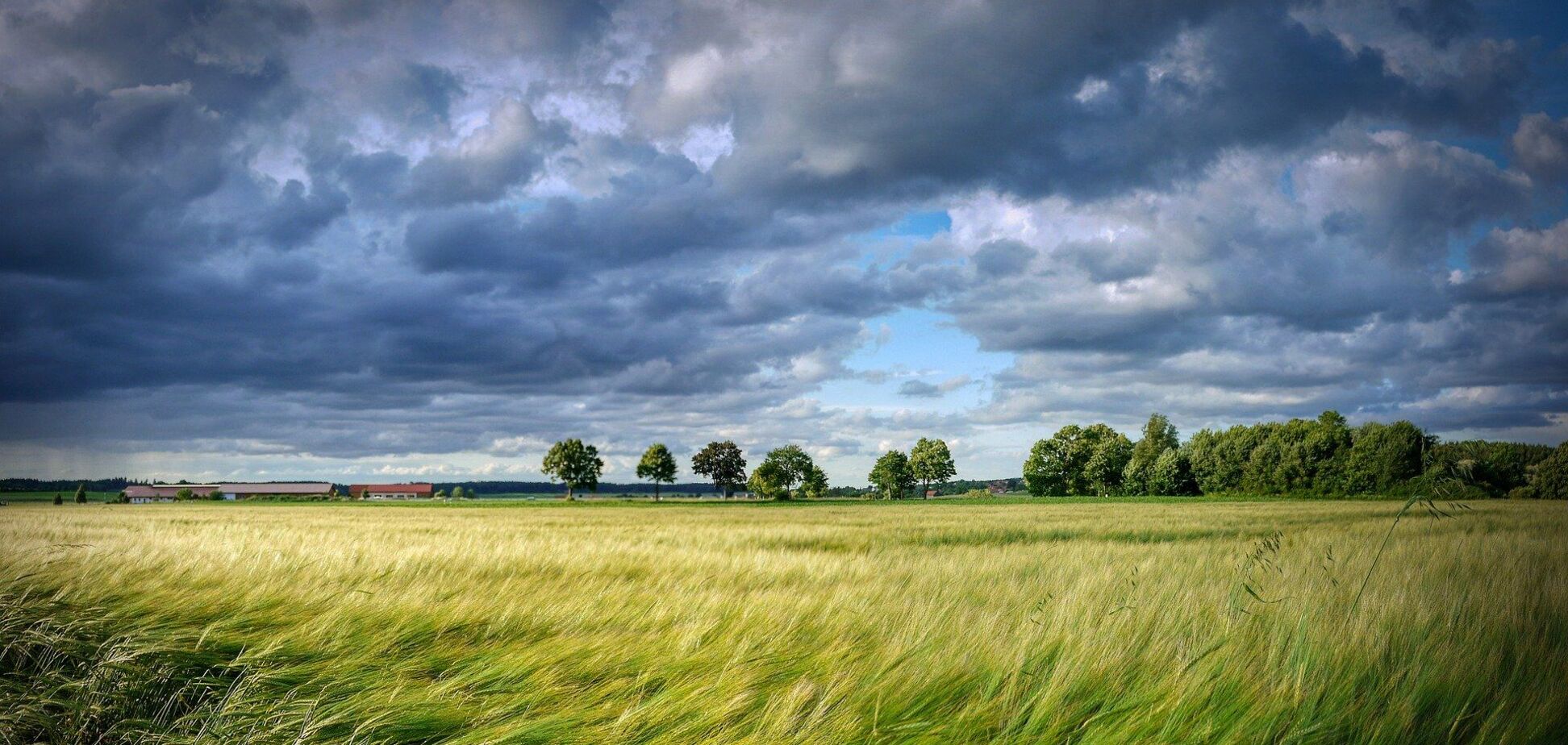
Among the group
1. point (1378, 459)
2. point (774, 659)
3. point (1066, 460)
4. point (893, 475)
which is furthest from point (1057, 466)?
point (774, 659)

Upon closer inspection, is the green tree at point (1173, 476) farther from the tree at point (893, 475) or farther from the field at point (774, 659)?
the field at point (774, 659)

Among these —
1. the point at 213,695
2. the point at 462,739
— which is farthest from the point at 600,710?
the point at 213,695

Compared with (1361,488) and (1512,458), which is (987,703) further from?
(1361,488)

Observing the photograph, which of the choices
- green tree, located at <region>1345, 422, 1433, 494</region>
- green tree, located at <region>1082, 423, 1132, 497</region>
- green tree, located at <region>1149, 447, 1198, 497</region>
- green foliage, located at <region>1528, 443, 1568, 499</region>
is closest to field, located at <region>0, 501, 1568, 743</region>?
green tree, located at <region>1345, 422, 1433, 494</region>

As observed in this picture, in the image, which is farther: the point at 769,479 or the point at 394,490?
the point at 394,490

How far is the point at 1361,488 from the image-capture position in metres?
67.6

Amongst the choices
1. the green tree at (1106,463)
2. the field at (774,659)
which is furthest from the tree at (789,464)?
the field at (774,659)

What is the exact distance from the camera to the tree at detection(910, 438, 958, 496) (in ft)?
399

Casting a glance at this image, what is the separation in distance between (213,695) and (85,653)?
1239mm

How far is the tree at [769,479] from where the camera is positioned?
4656 inches

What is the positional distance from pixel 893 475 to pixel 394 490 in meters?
109

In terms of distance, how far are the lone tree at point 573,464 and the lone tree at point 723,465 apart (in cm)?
1896

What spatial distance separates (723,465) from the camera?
125000 mm

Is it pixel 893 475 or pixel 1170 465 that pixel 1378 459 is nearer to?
pixel 1170 465
